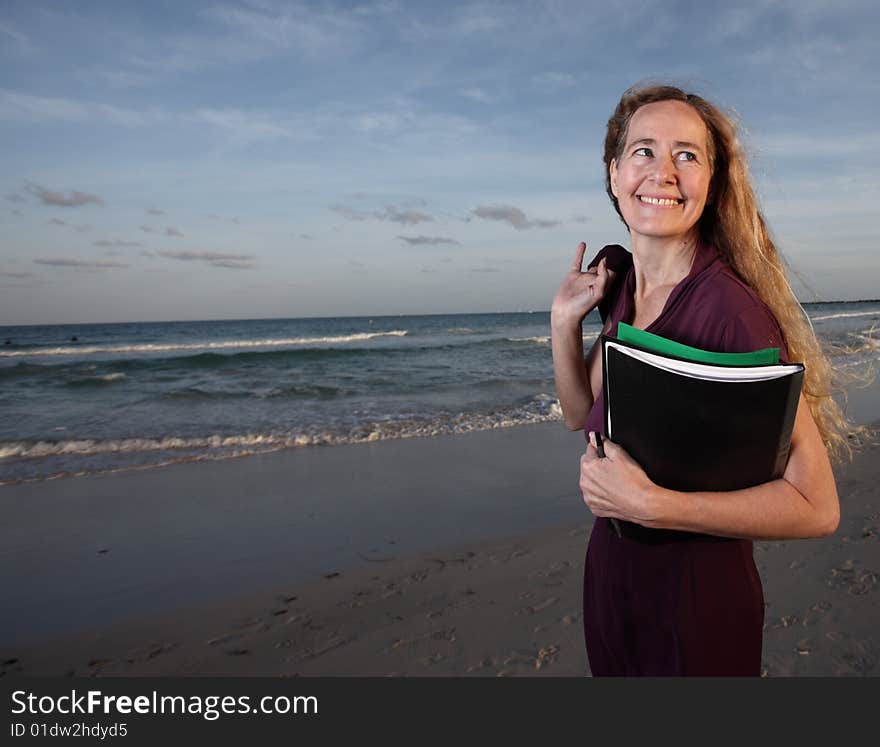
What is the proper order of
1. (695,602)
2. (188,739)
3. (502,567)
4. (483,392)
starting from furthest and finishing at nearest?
(483,392) → (502,567) → (188,739) → (695,602)

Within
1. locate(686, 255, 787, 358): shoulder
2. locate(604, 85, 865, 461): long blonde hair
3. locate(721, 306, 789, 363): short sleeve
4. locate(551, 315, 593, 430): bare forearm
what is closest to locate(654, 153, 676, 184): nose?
locate(604, 85, 865, 461): long blonde hair

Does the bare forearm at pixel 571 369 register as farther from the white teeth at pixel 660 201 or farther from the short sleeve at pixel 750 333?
the short sleeve at pixel 750 333

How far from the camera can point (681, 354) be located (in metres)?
1.13

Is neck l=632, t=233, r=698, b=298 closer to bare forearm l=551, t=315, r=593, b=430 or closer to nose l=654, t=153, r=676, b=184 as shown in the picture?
nose l=654, t=153, r=676, b=184

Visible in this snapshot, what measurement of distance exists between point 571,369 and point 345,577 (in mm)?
3402

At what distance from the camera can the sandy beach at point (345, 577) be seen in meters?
3.63

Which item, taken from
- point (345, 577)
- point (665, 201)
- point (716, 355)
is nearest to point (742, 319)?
point (716, 355)

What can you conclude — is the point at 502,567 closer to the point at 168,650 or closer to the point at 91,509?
the point at 168,650

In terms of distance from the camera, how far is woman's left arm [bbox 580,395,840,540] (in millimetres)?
1170

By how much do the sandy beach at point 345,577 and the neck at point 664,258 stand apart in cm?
247

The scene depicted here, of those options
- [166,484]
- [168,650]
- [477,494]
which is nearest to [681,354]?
[168,650]

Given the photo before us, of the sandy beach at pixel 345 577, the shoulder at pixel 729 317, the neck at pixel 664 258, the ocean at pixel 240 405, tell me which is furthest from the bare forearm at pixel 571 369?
the ocean at pixel 240 405

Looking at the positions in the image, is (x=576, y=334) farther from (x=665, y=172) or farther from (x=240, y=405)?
(x=240, y=405)

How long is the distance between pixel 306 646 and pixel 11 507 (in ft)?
14.7
